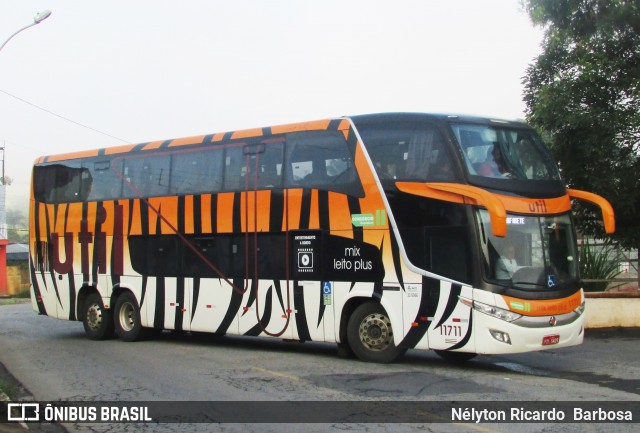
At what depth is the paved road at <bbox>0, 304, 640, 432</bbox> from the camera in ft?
31.2

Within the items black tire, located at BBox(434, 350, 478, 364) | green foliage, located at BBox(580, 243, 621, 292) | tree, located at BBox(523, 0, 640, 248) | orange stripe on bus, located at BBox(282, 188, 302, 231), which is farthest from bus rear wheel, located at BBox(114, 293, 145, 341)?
green foliage, located at BBox(580, 243, 621, 292)

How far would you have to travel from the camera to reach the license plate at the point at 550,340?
11.2m

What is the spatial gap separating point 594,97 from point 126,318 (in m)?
10.8

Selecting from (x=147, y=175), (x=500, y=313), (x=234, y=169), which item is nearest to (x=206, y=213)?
(x=234, y=169)

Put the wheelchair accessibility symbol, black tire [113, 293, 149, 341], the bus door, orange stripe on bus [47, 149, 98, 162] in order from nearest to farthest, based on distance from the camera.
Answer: the wheelchair accessibility symbol
the bus door
black tire [113, 293, 149, 341]
orange stripe on bus [47, 149, 98, 162]

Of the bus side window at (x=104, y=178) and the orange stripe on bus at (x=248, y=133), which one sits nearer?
the orange stripe on bus at (x=248, y=133)

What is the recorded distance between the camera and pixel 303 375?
11.4 metres

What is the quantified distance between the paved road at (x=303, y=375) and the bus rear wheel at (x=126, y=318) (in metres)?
0.43

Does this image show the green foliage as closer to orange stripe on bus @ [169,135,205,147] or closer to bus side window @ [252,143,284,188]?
bus side window @ [252,143,284,188]

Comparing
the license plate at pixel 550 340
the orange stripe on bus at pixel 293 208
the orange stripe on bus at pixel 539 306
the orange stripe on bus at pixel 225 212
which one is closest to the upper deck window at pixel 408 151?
the orange stripe on bus at pixel 293 208

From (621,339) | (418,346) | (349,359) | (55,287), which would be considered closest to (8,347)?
(55,287)

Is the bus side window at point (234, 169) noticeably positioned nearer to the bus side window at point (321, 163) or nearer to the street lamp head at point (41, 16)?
the bus side window at point (321, 163)

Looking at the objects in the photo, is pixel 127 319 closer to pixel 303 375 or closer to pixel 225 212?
pixel 225 212

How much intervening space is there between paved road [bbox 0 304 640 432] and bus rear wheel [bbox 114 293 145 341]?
43 cm
